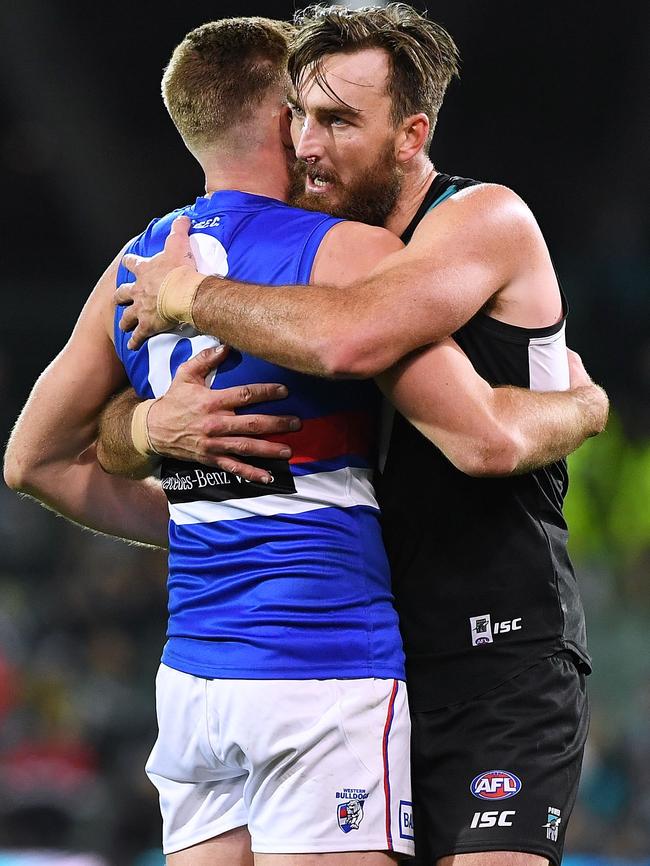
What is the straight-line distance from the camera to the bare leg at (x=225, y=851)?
2486mm

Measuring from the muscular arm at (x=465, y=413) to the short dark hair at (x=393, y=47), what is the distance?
0.66 metres

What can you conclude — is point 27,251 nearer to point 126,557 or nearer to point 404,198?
point 126,557

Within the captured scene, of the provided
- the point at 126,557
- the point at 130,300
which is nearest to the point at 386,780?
the point at 130,300

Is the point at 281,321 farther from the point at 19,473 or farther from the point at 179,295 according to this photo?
the point at 19,473

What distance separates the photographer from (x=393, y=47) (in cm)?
266

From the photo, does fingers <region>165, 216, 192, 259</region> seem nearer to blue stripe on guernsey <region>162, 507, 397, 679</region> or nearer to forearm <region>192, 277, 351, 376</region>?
forearm <region>192, 277, 351, 376</region>

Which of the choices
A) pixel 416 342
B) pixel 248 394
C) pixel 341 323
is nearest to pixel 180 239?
pixel 248 394

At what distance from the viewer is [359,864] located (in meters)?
2.24

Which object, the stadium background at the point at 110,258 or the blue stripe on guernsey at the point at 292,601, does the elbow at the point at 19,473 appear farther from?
the stadium background at the point at 110,258

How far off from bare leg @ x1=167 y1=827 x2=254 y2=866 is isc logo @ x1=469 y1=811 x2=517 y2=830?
18.5 inches

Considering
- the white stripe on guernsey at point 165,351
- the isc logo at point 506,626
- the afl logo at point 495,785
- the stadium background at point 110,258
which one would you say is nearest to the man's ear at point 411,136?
the white stripe on guernsey at point 165,351

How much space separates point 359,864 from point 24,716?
5738 mm

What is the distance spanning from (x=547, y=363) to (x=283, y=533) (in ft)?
2.25

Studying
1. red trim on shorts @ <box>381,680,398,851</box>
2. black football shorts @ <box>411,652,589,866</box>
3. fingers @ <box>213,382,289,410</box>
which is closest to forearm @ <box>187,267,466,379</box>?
fingers @ <box>213,382,289,410</box>
